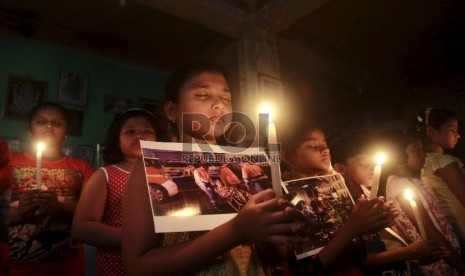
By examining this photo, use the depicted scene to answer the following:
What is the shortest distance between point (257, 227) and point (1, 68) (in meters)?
4.99

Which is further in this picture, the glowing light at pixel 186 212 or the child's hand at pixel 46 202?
the child's hand at pixel 46 202

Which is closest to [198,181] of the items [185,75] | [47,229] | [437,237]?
[185,75]

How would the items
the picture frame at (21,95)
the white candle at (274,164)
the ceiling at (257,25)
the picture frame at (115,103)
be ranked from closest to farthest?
the white candle at (274,164) < the ceiling at (257,25) < the picture frame at (21,95) < the picture frame at (115,103)

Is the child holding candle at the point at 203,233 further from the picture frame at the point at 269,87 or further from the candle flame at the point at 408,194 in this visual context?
the picture frame at the point at 269,87

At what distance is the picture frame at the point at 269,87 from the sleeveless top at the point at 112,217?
2.85 meters

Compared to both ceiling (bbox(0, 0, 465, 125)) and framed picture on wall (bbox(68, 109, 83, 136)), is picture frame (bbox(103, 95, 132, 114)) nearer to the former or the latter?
framed picture on wall (bbox(68, 109, 83, 136))

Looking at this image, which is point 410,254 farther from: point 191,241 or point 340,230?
point 191,241

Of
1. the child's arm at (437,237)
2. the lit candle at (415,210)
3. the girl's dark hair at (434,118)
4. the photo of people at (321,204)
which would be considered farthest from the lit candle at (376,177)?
the girl's dark hair at (434,118)

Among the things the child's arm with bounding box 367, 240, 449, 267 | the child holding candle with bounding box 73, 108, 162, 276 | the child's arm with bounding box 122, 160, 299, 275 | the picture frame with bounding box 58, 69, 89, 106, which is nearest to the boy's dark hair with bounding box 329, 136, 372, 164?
the child's arm with bounding box 367, 240, 449, 267

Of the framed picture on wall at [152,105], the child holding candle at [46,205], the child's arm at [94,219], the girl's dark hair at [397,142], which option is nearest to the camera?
the child's arm at [94,219]

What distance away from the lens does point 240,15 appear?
4.24m

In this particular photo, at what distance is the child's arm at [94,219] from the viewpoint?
148 centimetres

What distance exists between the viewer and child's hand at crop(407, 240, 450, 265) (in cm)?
183

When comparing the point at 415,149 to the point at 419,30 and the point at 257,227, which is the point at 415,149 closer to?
the point at 257,227
